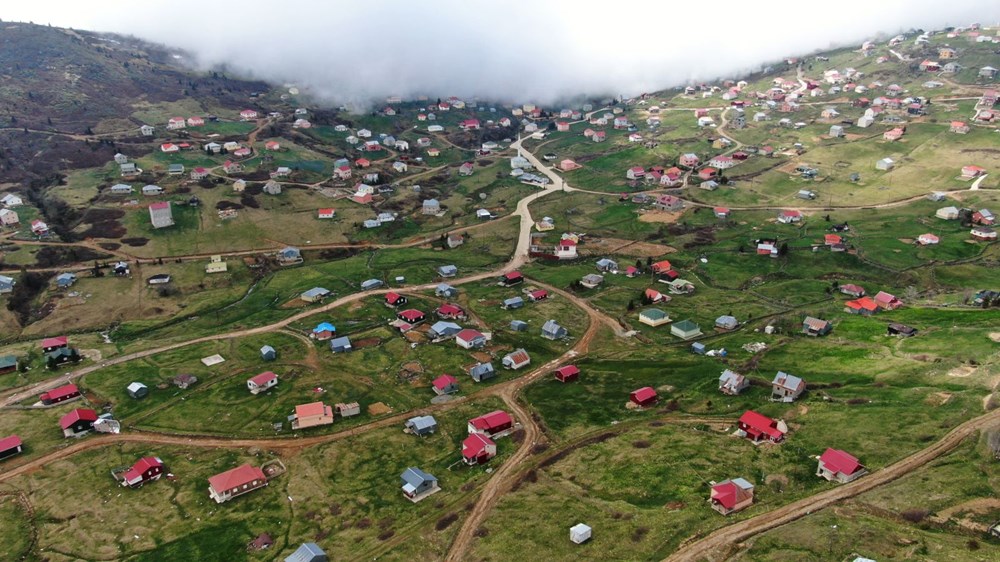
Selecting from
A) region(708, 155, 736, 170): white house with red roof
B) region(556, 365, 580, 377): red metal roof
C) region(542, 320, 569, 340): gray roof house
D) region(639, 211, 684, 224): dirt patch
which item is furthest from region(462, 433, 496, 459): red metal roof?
region(708, 155, 736, 170): white house with red roof

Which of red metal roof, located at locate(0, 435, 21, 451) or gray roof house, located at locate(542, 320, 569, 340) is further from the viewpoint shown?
gray roof house, located at locate(542, 320, 569, 340)

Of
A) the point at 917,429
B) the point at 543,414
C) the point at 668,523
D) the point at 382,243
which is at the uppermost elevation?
the point at 917,429

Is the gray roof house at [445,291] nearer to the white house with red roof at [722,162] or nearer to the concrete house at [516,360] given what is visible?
the concrete house at [516,360]

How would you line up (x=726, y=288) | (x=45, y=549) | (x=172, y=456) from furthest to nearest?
(x=726, y=288)
(x=172, y=456)
(x=45, y=549)

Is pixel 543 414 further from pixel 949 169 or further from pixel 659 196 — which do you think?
pixel 949 169

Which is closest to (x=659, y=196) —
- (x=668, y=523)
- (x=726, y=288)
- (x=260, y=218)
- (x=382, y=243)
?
(x=726, y=288)

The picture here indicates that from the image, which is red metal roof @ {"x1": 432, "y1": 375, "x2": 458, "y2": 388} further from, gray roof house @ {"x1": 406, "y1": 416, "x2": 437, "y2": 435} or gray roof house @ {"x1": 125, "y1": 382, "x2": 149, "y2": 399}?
gray roof house @ {"x1": 125, "y1": 382, "x2": 149, "y2": 399}
